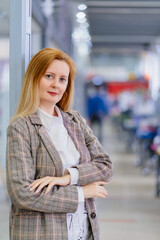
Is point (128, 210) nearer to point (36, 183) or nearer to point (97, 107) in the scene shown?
point (36, 183)

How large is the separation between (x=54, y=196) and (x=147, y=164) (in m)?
7.12

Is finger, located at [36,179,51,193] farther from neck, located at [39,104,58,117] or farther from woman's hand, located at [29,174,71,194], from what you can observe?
neck, located at [39,104,58,117]

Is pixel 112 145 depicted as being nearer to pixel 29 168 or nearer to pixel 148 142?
pixel 148 142

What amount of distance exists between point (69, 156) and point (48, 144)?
144 mm

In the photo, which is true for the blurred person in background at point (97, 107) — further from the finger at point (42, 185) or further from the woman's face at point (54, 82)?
the finger at point (42, 185)

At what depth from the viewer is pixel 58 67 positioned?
5.95 feet

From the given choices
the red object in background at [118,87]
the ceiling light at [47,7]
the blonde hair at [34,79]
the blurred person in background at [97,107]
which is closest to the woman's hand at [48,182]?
the blonde hair at [34,79]

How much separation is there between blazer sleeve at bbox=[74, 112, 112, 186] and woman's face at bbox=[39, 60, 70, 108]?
23 centimetres

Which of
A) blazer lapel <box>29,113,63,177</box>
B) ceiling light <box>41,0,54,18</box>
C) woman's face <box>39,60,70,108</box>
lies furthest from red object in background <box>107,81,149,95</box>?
blazer lapel <box>29,113,63,177</box>

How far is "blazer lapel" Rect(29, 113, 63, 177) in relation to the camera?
1725 mm

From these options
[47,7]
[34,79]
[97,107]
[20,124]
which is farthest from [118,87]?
[20,124]

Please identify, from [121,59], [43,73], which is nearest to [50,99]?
[43,73]

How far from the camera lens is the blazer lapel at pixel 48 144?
67.9 inches

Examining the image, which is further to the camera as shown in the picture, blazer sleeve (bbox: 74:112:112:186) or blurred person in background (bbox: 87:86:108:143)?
blurred person in background (bbox: 87:86:108:143)
